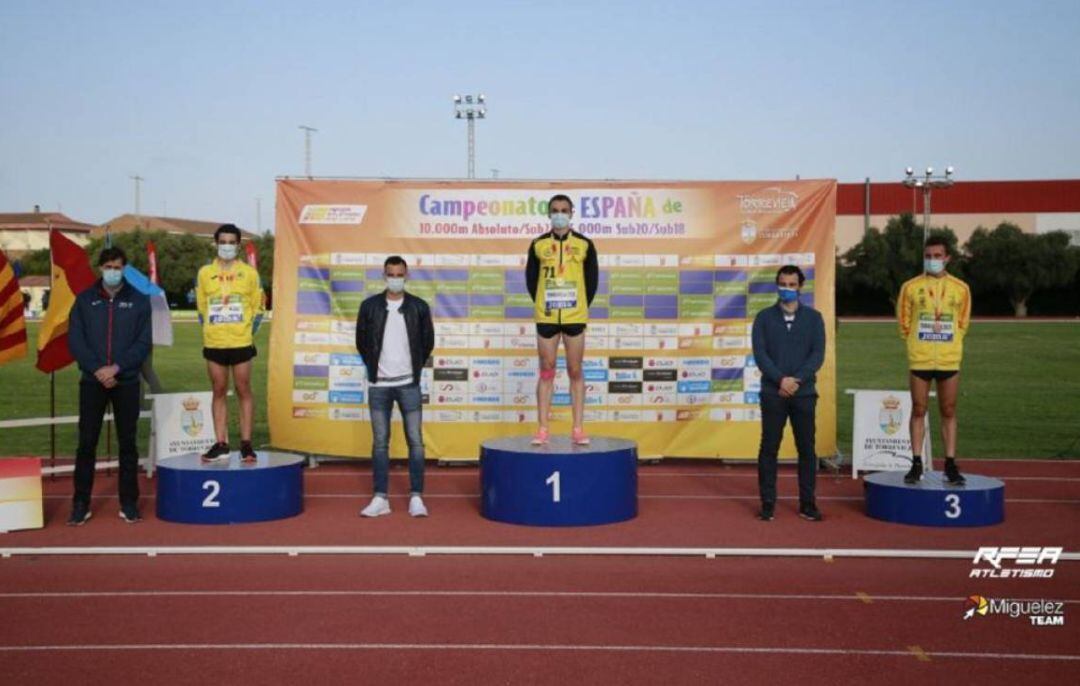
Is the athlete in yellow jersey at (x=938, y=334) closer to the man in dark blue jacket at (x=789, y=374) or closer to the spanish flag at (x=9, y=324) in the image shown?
the man in dark blue jacket at (x=789, y=374)

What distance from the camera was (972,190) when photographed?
71.9m

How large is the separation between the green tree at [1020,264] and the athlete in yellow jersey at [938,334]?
5253cm

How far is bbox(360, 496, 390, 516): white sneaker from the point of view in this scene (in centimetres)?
939

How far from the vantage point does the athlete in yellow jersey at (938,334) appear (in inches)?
361

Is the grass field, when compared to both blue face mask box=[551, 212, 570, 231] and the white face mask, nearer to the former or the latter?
the white face mask

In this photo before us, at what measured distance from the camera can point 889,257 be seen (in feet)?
196

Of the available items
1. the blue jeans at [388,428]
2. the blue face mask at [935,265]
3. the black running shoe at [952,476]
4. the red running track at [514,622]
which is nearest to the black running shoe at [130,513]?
the red running track at [514,622]

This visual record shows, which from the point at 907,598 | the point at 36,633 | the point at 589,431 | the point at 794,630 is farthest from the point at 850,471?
the point at 36,633

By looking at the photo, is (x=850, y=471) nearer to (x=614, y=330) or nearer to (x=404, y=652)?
(x=614, y=330)

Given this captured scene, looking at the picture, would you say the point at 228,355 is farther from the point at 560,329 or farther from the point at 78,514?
the point at 560,329

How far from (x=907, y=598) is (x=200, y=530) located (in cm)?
503

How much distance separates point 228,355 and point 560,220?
2807 mm

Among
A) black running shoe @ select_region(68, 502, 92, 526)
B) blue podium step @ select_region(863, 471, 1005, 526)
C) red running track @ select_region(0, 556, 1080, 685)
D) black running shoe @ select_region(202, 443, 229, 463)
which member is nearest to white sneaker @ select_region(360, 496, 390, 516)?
black running shoe @ select_region(202, 443, 229, 463)

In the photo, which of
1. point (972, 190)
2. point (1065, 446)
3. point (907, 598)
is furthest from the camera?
point (972, 190)
